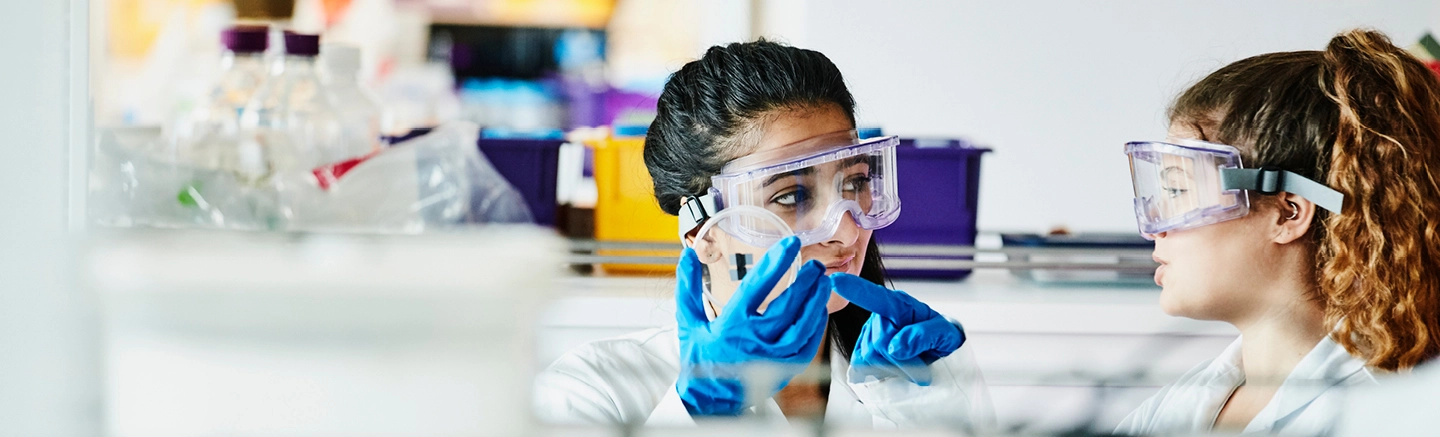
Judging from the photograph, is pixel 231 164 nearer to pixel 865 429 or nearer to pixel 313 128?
pixel 313 128

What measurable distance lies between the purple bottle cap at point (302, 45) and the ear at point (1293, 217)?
1.51 m

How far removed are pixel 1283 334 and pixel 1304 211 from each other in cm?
16

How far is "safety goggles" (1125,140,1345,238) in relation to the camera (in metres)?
1.31

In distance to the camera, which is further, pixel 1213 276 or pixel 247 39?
pixel 247 39

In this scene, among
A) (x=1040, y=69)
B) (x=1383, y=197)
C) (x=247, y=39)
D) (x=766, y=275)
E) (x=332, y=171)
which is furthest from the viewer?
(x=1040, y=69)

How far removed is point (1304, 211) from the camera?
4.38 ft

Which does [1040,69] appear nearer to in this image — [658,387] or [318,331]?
[658,387]

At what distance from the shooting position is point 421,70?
13.7 feet

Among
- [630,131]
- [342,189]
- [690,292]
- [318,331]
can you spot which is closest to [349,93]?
[630,131]

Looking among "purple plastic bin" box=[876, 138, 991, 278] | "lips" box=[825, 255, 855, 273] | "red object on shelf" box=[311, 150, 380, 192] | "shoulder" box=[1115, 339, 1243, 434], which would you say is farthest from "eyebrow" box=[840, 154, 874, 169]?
"purple plastic bin" box=[876, 138, 991, 278]

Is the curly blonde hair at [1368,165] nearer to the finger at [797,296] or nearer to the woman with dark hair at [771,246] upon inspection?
the woman with dark hair at [771,246]

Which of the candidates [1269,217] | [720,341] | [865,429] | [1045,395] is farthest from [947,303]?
[865,429]

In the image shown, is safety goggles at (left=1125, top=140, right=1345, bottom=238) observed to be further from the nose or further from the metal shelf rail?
the metal shelf rail

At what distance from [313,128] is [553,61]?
2.34m
